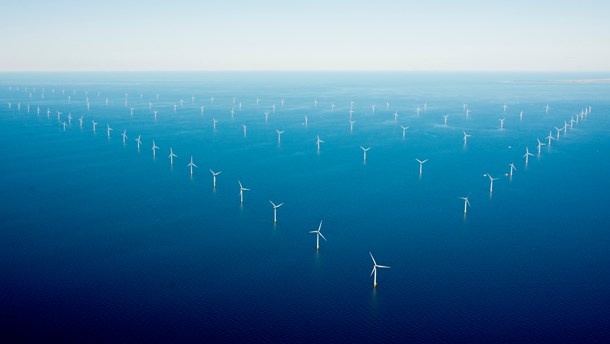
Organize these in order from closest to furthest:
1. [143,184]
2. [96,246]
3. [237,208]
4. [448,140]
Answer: [96,246] < [237,208] < [143,184] < [448,140]

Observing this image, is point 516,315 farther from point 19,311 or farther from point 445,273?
point 19,311

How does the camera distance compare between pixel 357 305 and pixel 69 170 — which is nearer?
pixel 357 305

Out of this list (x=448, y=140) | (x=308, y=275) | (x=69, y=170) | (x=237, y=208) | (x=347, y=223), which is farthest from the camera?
(x=448, y=140)

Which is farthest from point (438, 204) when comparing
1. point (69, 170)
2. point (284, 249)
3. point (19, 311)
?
point (69, 170)

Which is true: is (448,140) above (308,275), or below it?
above

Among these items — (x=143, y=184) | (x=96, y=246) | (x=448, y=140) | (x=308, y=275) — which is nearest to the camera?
(x=308, y=275)

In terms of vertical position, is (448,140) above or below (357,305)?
above

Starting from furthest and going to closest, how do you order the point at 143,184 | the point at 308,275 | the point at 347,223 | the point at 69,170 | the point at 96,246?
the point at 69,170 → the point at 143,184 → the point at 347,223 → the point at 96,246 → the point at 308,275

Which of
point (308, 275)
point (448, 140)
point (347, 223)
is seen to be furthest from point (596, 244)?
point (448, 140)

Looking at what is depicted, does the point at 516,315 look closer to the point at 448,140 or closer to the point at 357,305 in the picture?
the point at 357,305
